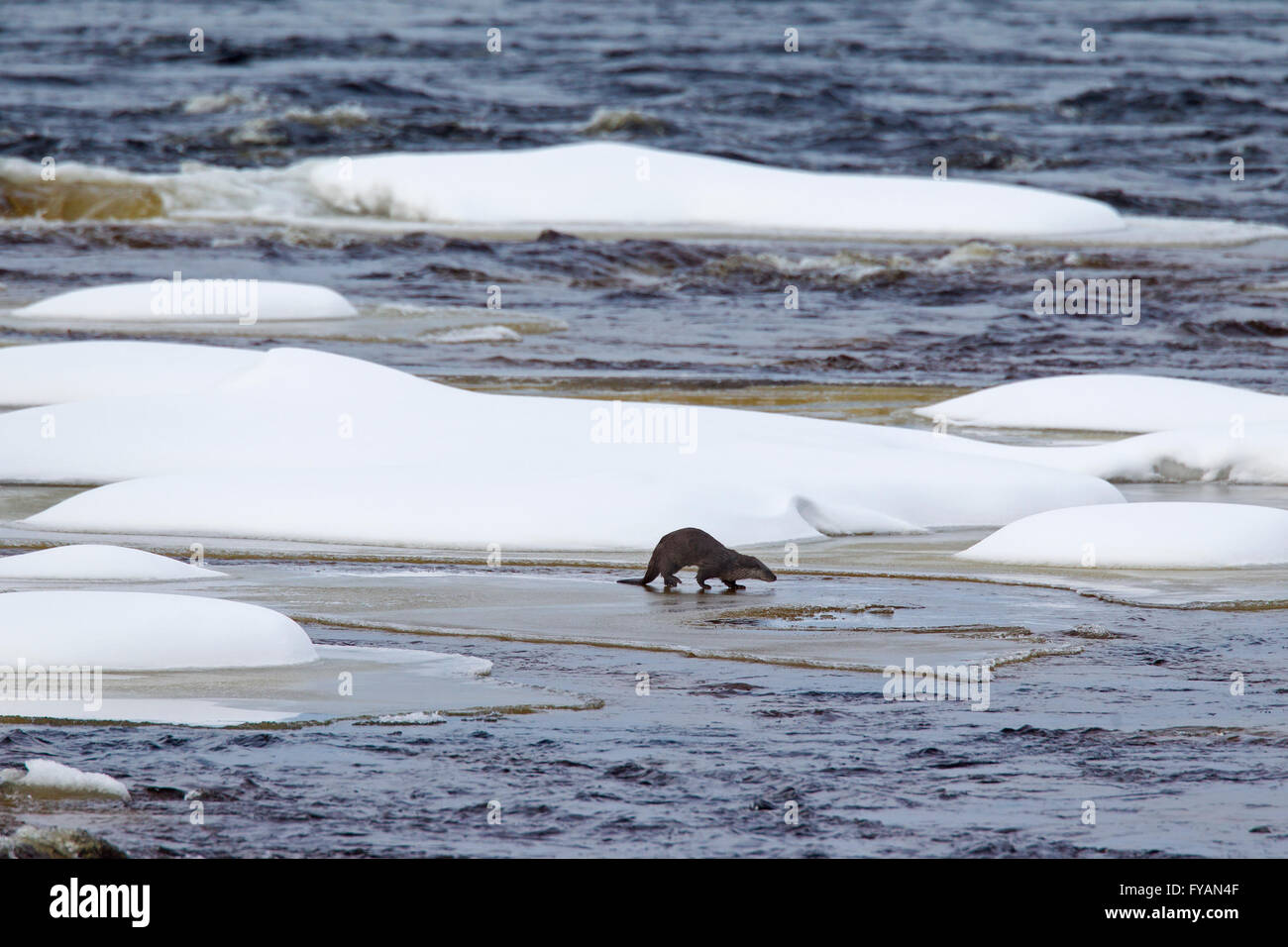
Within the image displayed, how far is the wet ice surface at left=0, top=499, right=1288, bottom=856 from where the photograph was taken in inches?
237

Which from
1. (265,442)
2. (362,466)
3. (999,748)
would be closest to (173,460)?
(265,442)

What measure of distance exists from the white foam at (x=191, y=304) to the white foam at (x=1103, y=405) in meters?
7.72

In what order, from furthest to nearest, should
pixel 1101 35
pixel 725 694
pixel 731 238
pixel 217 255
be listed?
1. pixel 1101 35
2. pixel 731 238
3. pixel 217 255
4. pixel 725 694

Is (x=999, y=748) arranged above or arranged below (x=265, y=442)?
below

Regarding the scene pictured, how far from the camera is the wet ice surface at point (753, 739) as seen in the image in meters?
6.01

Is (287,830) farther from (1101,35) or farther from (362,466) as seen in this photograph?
(1101,35)

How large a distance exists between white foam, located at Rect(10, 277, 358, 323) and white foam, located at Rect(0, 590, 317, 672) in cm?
1368

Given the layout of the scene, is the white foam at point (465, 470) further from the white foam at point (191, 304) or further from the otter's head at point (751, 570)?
the white foam at point (191, 304)

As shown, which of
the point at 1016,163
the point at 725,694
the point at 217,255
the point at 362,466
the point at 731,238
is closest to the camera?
the point at 725,694

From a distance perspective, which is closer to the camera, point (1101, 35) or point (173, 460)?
point (173, 460)

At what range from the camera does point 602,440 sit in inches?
517
